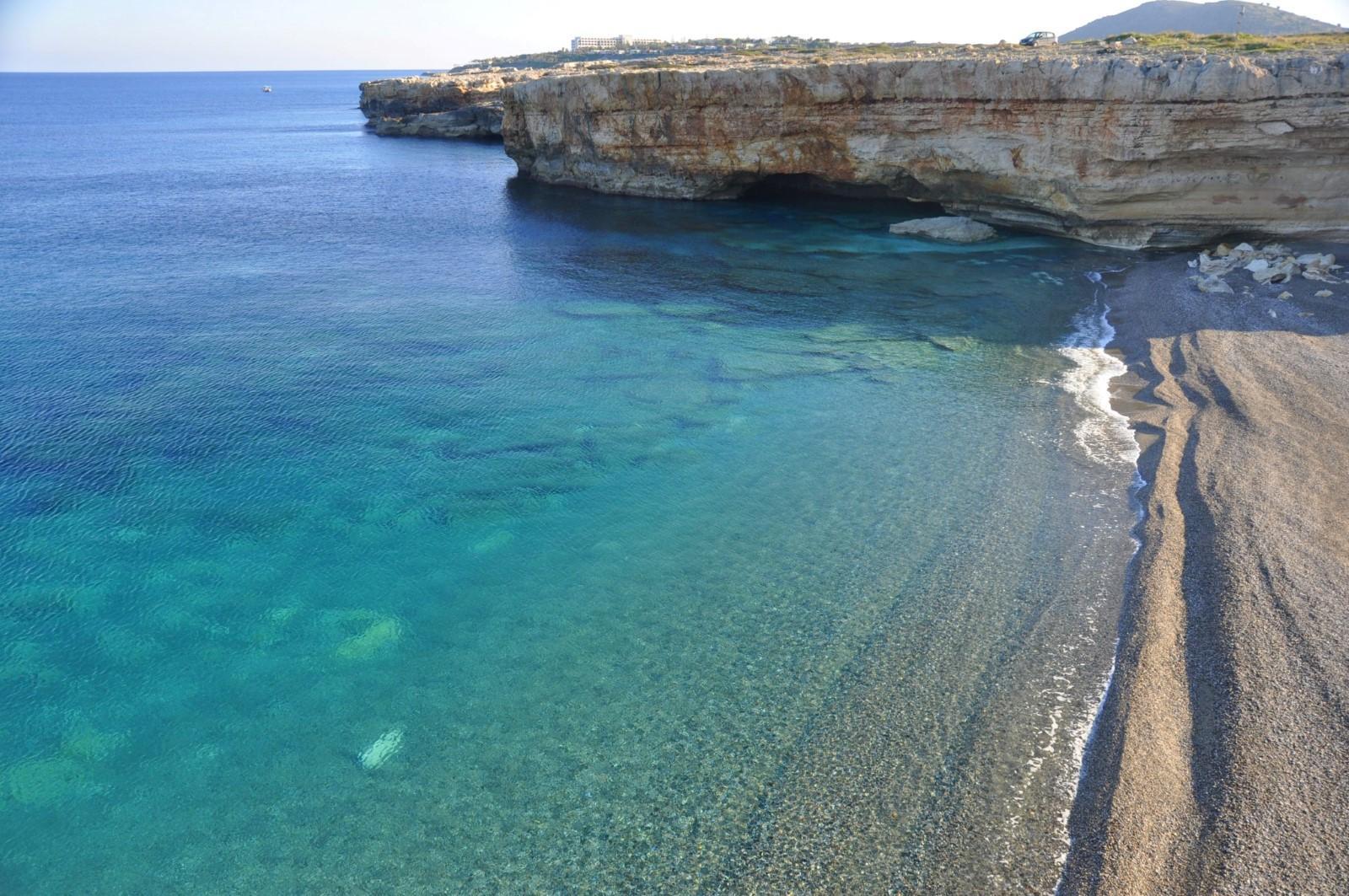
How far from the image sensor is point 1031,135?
32125mm

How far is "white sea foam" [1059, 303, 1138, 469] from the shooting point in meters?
17.8

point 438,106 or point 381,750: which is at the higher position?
point 438,106

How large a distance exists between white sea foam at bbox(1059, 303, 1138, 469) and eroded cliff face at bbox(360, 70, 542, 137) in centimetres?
6650

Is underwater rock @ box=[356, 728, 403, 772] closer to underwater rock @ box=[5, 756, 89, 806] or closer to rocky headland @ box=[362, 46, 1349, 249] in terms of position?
underwater rock @ box=[5, 756, 89, 806]

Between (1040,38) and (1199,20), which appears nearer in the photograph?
(1040,38)

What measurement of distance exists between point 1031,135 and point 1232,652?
26.5 meters

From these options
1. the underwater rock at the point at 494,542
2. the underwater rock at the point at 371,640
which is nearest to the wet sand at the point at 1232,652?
the underwater rock at the point at 371,640

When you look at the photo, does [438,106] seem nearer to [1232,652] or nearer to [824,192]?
[824,192]

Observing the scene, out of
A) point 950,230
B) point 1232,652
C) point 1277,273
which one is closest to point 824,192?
point 950,230

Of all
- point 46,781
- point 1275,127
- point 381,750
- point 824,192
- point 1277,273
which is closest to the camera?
point 46,781

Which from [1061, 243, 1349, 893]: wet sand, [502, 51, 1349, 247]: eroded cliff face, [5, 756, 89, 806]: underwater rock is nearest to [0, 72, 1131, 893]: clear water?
[5, 756, 89, 806]: underwater rock

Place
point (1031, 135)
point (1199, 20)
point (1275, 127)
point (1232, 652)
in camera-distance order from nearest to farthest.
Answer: point (1232, 652) → point (1275, 127) → point (1031, 135) → point (1199, 20)

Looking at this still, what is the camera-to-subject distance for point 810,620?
13.0m

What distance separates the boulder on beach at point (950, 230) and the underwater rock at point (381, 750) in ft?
105
